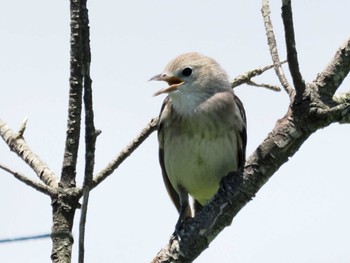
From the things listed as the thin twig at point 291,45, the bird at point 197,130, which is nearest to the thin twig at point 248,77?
the bird at point 197,130

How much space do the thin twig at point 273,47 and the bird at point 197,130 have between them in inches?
73.0

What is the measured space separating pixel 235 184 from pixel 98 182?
3.15 ft

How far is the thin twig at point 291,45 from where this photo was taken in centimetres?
349

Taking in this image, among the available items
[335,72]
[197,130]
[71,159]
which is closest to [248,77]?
[197,130]

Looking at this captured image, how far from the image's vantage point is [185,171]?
21.2 feet

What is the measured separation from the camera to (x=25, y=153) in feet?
15.7

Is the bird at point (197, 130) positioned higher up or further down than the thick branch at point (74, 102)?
higher up

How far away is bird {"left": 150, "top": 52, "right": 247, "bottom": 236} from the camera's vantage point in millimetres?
6344

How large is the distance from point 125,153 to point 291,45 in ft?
5.35

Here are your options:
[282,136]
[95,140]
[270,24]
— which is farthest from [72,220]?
[270,24]

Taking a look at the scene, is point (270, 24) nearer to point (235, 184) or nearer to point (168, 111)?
point (235, 184)

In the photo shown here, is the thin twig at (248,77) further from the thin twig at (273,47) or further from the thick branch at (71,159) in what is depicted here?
the thick branch at (71,159)

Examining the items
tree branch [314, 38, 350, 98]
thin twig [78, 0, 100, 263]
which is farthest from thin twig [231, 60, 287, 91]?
thin twig [78, 0, 100, 263]

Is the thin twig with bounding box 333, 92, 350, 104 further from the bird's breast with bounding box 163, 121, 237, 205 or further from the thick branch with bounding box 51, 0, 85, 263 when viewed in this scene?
the bird's breast with bounding box 163, 121, 237, 205
